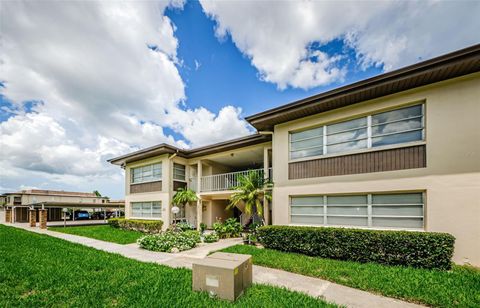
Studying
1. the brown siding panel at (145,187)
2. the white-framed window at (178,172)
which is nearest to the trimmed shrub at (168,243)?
the brown siding panel at (145,187)

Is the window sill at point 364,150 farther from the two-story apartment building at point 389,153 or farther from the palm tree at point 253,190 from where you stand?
the palm tree at point 253,190

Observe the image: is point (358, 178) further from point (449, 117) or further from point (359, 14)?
point (359, 14)

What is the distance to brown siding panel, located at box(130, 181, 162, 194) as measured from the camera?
1633 cm

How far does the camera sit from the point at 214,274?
476 centimetres

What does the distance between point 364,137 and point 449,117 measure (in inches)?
95.4

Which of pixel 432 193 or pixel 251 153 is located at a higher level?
pixel 251 153

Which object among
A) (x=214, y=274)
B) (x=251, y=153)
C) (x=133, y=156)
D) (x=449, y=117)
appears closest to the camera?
(x=214, y=274)

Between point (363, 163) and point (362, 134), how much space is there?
111cm

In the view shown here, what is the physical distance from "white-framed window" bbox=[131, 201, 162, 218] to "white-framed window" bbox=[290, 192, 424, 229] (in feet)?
33.5

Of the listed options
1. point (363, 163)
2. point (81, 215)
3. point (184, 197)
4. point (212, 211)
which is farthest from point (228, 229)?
point (81, 215)

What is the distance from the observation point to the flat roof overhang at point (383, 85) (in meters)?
6.63

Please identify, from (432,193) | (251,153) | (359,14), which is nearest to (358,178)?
(432,193)

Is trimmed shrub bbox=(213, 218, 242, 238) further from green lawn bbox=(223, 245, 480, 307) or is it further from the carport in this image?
the carport

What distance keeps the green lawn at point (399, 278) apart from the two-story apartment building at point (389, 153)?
4.93 ft
